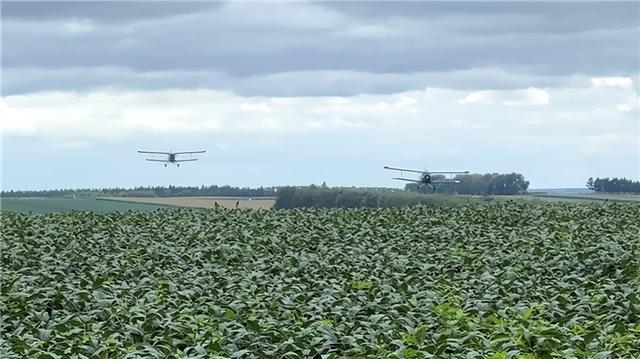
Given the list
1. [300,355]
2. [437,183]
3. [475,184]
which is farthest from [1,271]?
[437,183]

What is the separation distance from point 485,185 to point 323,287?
1351 inches

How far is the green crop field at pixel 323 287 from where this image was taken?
31.0 ft

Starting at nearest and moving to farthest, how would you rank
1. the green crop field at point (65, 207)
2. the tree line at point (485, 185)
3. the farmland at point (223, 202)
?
1. the farmland at point (223, 202)
2. the green crop field at point (65, 207)
3. the tree line at point (485, 185)

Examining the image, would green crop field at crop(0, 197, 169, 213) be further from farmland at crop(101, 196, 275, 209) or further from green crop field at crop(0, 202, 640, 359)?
green crop field at crop(0, 202, 640, 359)

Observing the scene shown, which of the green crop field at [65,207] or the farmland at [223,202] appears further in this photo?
the green crop field at [65,207]

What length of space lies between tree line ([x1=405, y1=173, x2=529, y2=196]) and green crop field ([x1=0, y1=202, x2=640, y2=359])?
68.6ft

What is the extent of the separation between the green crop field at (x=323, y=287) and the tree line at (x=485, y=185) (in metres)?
20.9

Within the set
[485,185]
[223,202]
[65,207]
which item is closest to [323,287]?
[223,202]

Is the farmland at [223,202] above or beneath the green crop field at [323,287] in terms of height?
above

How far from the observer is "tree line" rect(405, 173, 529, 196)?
44.7m

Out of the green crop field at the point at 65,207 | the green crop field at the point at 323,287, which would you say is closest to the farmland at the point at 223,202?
the green crop field at the point at 65,207

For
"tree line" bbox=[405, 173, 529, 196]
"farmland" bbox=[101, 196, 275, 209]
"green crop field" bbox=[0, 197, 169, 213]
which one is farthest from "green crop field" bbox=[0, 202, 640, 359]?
"tree line" bbox=[405, 173, 529, 196]

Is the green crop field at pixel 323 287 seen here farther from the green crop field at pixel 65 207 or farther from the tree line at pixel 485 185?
the tree line at pixel 485 185

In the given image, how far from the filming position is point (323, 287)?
521 inches
